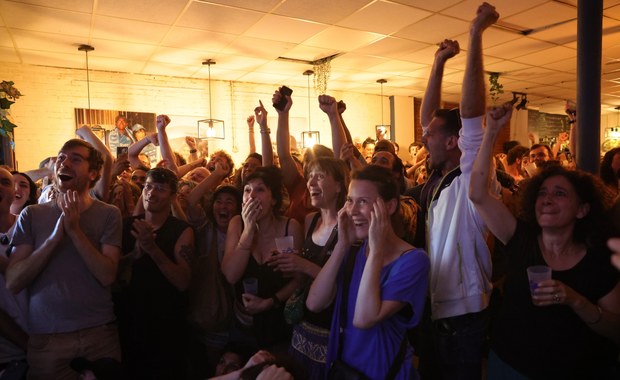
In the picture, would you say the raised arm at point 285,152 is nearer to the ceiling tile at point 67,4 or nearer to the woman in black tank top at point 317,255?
the woman in black tank top at point 317,255

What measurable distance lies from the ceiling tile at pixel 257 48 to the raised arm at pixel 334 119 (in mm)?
3242

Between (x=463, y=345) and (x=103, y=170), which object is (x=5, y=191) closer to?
(x=103, y=170)

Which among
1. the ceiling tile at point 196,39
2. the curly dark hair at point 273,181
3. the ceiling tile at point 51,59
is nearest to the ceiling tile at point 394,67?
the ceiling tile at point 196,39

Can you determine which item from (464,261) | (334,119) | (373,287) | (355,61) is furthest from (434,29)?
(373,287)

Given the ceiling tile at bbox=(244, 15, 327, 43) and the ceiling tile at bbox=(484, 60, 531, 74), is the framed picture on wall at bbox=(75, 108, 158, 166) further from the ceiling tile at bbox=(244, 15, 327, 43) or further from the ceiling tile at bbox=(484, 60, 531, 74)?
the ceiling tile at bbox=(484, 60, 531, 74)

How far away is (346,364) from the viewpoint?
5.15 feet

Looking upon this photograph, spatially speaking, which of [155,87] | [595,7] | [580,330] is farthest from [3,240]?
[155,87]

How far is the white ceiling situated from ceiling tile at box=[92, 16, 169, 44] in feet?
0.04

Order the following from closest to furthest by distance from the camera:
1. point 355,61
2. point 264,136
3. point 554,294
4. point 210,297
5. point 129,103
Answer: point 554,294
point 210,297
point 264,136
point 355,61
point 129,103

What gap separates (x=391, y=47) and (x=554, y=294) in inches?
215

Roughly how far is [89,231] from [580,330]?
2220 mm

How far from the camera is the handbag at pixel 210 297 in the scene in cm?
238

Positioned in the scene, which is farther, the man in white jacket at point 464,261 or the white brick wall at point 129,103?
the white brick wall at point 129,103

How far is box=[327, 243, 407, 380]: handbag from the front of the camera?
150 centimetres
